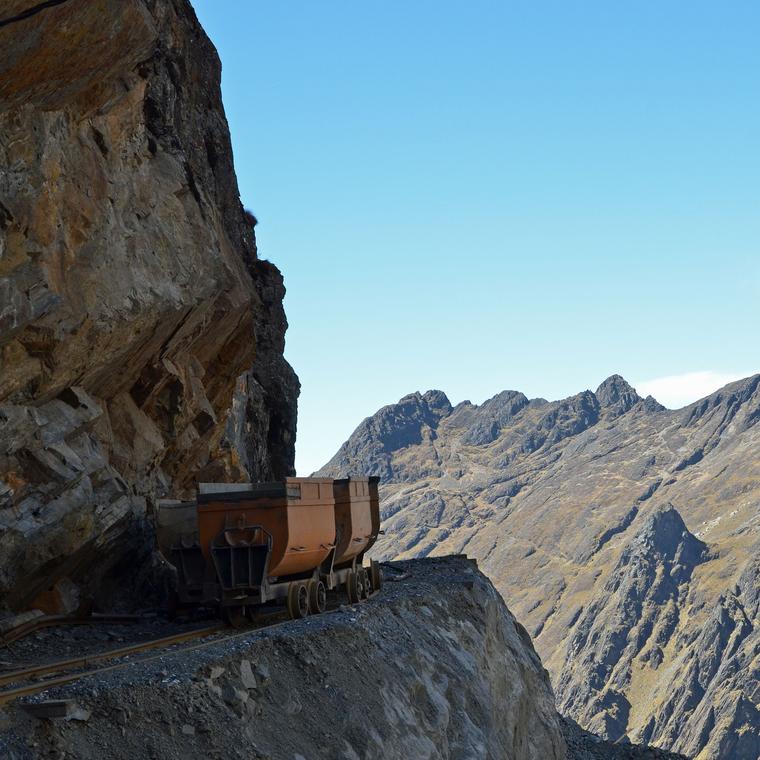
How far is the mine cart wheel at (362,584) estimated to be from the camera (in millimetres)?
23470

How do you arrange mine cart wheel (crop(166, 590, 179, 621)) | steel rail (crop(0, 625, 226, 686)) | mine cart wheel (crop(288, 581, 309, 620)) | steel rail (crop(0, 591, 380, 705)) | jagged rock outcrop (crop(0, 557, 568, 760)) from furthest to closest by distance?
1. mine cart wheel (crop(166, 590, 179, 621))
2. mine cart wheel (crop(288, 581, 309, 620))
3. steel rail (crop(0, 625, 226, 686))
4. steel rail (crop(0, 591, 380, 705))
5. jagged rock outcrop (crop(0, 557, 568, 760))

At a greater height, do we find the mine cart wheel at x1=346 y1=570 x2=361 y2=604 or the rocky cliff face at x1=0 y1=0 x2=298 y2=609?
the rocky cliff face at x1=0 y1=0 x2=298 y2=609

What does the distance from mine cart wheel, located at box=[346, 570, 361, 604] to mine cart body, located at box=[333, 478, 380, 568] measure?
1.24 feet

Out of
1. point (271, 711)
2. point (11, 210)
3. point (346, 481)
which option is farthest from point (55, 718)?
point (346, 481)

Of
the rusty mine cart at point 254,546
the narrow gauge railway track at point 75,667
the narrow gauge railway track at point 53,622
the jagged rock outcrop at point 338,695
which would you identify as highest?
the rusty mine cart at point 254,546

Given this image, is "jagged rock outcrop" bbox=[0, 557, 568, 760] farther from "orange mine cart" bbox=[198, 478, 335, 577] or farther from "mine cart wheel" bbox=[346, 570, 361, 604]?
"orange mine cart" bbox=[198, 478, 335, 577]

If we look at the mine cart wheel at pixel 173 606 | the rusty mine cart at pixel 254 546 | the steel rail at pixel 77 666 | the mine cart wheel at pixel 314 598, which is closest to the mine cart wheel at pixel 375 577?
the rusty mine cart at pixel 254 546

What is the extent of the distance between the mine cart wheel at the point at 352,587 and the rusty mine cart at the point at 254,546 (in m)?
0.37

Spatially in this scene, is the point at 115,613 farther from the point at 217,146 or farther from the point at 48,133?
the point at 217,146

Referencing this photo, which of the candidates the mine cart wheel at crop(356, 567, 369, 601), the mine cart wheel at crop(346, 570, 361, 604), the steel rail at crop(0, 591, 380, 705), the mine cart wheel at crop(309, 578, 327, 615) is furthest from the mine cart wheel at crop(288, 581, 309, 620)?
the mine cart wheel at crop(356, 567, 369, 601)

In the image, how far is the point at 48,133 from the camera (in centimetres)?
1853

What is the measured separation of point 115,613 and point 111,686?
10.5 metres

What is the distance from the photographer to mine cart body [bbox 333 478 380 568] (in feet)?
75.0

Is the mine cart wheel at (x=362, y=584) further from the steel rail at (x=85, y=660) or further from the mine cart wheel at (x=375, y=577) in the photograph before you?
the steel rail at (x=85, y=660)
